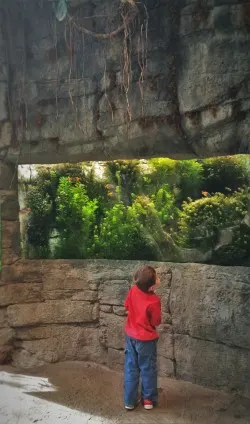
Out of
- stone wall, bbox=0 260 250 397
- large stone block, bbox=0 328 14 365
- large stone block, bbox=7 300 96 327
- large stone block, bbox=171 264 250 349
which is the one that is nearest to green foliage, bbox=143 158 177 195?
stone wall, bbox=0 260 250 397

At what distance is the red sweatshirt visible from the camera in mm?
4535

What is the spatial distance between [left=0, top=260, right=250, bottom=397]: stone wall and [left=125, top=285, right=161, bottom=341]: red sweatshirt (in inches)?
29.8

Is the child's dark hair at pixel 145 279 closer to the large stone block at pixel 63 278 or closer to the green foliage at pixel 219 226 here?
the green foliage at pixel 219 226

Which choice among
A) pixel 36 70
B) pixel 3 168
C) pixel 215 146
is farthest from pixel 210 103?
pixel 3 168

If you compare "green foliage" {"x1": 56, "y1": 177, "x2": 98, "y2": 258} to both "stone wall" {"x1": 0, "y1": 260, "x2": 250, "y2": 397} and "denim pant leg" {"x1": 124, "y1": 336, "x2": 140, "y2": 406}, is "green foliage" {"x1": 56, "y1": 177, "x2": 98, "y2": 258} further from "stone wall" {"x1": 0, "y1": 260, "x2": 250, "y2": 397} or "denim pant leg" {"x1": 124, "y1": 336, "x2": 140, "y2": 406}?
"denim pant leg" {"x1": 124, "y1": 336, "x2": 140, "y2": 406}

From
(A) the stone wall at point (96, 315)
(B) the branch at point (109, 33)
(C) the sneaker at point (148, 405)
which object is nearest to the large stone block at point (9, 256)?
(A) the stone wall at point (96, 315)

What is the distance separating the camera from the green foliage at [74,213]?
6781mm

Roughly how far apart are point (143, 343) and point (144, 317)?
25 centimetres

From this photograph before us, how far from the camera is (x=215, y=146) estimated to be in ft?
13.7

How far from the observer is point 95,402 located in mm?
4852

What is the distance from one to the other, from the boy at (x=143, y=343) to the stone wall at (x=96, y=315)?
73cm

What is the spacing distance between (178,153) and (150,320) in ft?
5.35

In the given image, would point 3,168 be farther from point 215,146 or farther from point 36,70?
point 215,146

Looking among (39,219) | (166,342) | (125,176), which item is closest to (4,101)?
(39,219)
